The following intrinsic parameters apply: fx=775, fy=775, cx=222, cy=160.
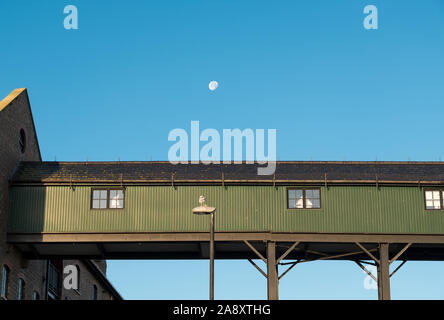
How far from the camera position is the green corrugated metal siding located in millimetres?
37281

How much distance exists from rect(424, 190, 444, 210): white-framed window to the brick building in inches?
804

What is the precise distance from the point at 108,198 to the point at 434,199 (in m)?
16.0

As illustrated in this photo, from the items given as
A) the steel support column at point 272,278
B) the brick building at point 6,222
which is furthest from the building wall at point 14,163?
the steel support column at point 272,278

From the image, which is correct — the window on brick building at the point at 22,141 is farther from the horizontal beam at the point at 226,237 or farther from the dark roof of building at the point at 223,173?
the horizontal beam at the point at 226,237

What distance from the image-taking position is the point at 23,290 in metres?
40.1

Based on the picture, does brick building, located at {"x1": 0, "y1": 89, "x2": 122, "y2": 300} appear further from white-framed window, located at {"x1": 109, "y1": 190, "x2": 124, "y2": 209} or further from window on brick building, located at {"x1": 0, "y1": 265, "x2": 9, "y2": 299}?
white-framed window, located at {"x1": 109, "y1": 190, "x2": 124, "y2": 209}

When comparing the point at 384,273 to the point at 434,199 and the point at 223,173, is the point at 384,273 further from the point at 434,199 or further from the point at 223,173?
the point at 223,173

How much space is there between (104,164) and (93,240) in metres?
4.73

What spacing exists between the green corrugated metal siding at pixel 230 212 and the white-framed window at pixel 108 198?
26cm

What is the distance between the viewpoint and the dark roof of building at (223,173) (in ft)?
125

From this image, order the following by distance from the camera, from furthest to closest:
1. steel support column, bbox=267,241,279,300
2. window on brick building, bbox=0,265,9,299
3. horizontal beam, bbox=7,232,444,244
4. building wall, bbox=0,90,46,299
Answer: building wall, bbox=0,90,46,299 < window on brick building, bbox=0,265,9,299 < horizontal beam, bbox=7,232,444,244 < steel support column, bbox=267,241,279,300

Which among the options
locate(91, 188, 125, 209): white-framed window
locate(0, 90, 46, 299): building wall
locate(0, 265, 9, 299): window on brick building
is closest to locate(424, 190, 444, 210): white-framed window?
locate(91, 188, 125, 209): white-framed window
